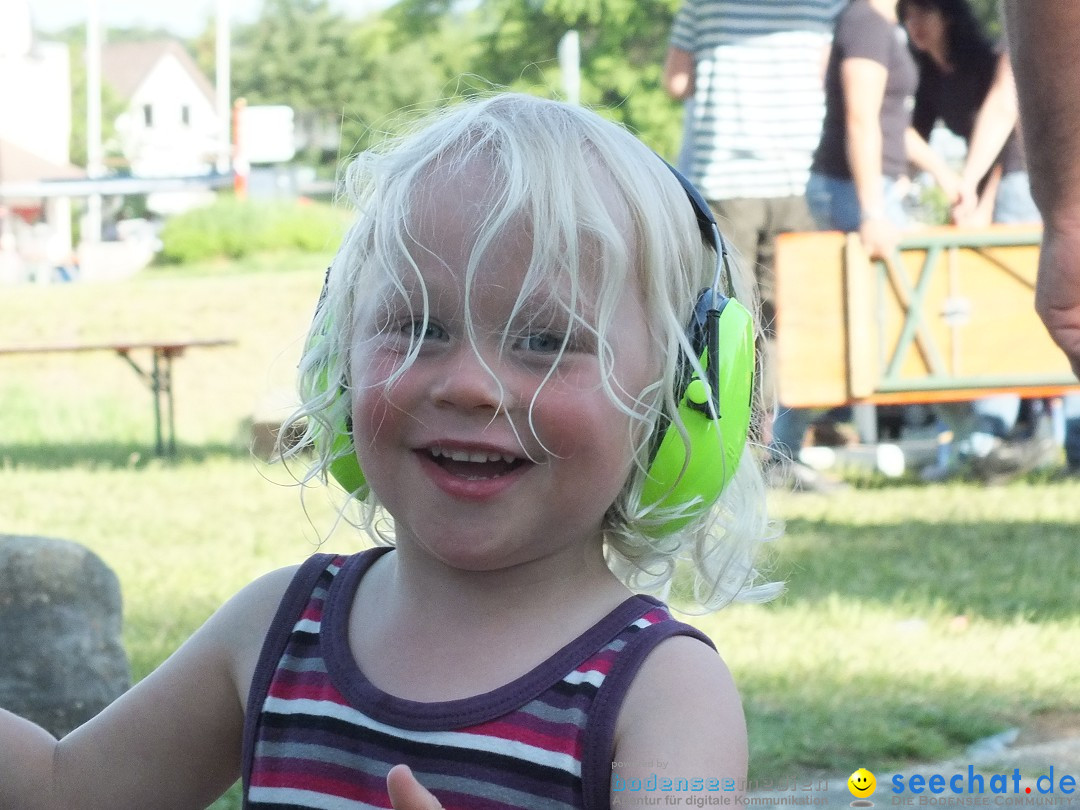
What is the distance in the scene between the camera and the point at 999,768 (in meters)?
3.13

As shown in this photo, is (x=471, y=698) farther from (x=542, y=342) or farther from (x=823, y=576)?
(x=823, y=576)

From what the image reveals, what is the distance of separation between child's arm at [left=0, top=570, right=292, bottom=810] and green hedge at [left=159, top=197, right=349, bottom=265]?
26.6 meters

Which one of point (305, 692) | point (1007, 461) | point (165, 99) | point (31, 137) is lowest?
point (31, 137)

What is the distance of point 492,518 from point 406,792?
36 centimetres

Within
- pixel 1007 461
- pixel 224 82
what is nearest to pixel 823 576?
pixel 1007 461

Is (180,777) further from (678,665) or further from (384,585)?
(678,665)

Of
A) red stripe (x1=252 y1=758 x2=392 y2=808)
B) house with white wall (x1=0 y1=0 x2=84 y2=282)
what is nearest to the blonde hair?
red stripe (x1=252 y1=758 x2=392 y2=808)

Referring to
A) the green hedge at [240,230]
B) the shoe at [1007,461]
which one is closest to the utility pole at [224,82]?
the green hedge at [240,230]

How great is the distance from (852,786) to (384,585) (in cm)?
154

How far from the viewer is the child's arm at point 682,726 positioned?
1521 millimetres

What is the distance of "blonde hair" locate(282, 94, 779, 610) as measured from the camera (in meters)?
1.67

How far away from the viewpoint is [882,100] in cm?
679

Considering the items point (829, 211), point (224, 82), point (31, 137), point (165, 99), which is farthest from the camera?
point (165, 99)

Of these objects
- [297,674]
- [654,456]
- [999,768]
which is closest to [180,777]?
[297,674]
